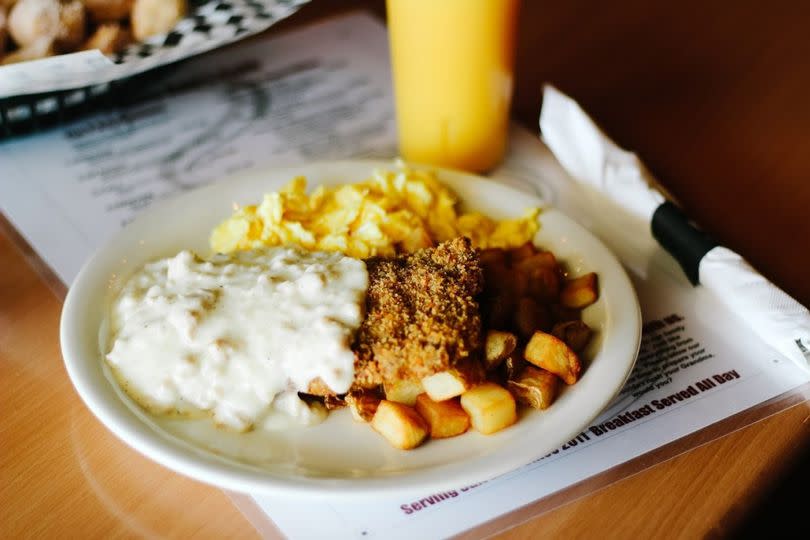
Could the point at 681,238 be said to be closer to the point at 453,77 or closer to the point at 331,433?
the point at 453,77

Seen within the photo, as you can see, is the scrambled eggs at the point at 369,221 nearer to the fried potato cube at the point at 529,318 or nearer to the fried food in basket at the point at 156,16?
the fried potato cube at the point at 529,318

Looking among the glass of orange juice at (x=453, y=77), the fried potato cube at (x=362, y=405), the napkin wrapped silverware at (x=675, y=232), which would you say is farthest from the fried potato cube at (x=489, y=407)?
the glass of orange juice at (x=453, y=77)

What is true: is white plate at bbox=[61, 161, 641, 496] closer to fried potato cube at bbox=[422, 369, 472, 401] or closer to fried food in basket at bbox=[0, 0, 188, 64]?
fried potato cube at bbox=[422, 369, 472, 401]

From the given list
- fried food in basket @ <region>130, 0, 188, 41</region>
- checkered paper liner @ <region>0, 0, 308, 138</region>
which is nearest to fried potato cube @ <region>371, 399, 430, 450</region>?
checkered paper liner @ <region>0, 0, 308, 138</region>

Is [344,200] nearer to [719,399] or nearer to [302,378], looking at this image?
[302,378]

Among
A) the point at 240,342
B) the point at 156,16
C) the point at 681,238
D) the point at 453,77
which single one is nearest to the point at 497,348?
the point at 240,342
